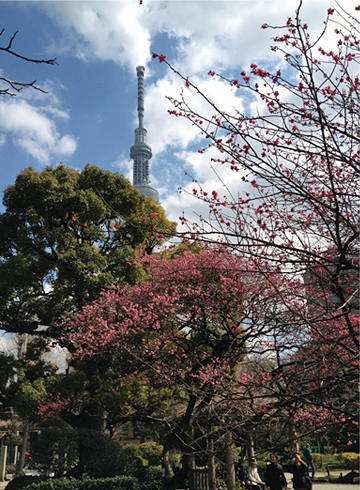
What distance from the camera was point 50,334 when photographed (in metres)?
12.7

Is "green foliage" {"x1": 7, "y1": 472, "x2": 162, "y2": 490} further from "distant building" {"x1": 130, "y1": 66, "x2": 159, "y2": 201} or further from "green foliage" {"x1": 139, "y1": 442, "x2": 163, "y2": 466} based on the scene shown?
"distant building" {"x1": 130, "y1": 66, "x2": 159, "y2": 201}

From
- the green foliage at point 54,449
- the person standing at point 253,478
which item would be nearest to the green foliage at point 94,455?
the green foliage at point 54,449

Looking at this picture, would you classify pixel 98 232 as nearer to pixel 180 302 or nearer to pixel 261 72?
pixel 180 302

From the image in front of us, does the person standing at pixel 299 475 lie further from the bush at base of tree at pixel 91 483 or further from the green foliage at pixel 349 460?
the green foliage at pixel 349 460

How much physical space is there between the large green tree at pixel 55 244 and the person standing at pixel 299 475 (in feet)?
22.0

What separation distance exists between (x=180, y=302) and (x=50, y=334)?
5823 mm

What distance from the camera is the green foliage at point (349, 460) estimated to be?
53.6ft

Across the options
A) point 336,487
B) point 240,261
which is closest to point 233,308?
point 240,261

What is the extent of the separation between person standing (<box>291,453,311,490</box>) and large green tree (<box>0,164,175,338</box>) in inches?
264

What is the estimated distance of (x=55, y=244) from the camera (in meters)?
12.8

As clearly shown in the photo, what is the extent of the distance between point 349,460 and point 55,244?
612 inches

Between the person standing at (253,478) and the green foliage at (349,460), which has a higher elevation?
the person standing at (253,478)

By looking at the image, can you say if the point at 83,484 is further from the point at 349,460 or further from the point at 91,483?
the point at 349,460

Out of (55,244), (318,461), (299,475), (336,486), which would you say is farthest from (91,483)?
(318,461)
